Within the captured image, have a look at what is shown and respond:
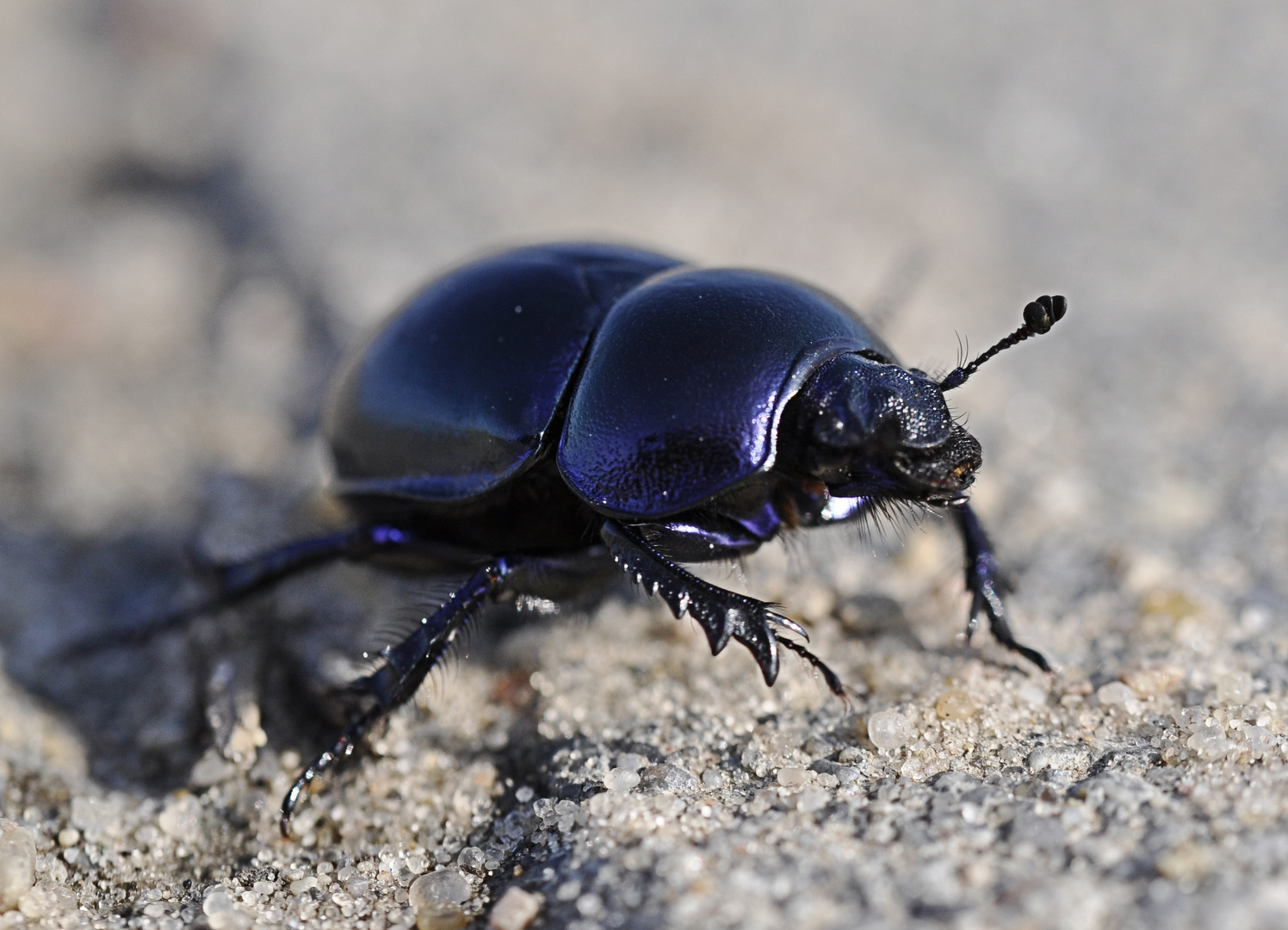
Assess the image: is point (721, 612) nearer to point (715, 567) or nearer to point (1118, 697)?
point (715, 567)

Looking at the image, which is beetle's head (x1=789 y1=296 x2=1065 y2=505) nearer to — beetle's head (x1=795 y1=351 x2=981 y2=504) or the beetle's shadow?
beetle's head (x1=795 y1=351 x2=981 y2=504)

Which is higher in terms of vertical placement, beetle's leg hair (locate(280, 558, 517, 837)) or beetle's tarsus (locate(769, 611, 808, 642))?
beetle's tarsus (locate(769, 611, 808, 642))

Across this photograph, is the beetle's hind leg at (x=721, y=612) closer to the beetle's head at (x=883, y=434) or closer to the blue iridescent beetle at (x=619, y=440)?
the blue iridescent beetle at (x=619, y=440)

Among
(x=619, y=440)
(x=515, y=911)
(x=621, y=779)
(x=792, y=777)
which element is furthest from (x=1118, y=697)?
(x=515, y=911)

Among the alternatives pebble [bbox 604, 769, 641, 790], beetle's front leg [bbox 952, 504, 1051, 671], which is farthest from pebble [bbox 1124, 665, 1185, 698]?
pebble [bbox 604, 769, 641, 790]

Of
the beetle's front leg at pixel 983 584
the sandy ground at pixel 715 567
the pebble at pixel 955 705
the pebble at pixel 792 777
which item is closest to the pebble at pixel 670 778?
the sandy ground at pixel 715 567
